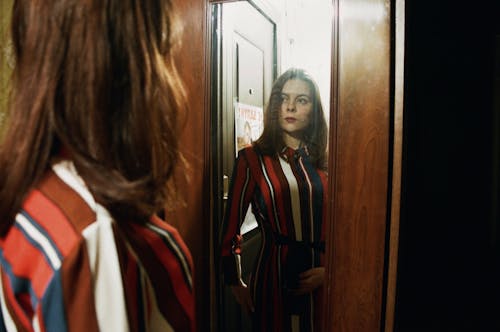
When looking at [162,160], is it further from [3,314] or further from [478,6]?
[478,6]

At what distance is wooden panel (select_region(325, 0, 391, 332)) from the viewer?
3.18 ft

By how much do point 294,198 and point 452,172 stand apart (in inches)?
37.1

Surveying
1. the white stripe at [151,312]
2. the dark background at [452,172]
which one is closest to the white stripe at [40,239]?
the white stripe at [151,312]

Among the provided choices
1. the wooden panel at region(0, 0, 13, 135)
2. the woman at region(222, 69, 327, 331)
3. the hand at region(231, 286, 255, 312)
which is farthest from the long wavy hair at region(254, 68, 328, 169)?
the wooden panel at region(0, 0, 13, 135)

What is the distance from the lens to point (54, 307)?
431 millimetres

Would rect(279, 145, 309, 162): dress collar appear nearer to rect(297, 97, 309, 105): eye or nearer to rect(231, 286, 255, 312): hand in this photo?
rect(297, 97, 309, 105): eye

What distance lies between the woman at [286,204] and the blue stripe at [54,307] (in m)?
0.70

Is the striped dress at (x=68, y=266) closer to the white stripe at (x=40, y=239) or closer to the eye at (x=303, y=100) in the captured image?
the white stripe at (x=40, y=239)

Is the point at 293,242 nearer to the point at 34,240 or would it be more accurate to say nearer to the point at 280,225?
the point at 280,225

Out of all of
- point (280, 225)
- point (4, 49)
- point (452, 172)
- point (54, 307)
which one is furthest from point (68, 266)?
point (452, 172)

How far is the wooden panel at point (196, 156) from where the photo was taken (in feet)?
3.68

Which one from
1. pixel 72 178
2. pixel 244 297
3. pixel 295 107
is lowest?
pixel 244 297

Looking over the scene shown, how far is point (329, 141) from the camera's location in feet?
3.34

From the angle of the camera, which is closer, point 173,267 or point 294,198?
point 173,267
